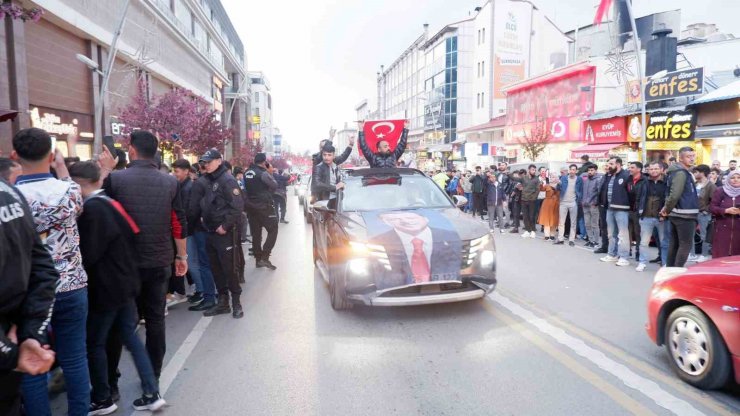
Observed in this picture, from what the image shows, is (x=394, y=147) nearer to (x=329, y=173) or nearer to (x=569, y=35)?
(x=329, y=173)

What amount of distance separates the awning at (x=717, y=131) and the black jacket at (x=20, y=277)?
2127 cm

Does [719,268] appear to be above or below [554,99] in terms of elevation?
below

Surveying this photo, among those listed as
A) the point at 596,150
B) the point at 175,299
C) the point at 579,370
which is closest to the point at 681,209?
the point at 579,370

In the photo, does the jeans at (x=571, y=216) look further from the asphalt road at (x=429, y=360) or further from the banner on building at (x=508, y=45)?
the banner on building at (x=508, y=45)

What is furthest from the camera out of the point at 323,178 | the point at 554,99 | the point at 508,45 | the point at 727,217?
the point at 508,45

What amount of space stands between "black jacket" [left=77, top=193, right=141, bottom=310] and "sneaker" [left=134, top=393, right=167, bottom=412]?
0.74m

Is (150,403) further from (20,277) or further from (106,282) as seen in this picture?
(20,277)

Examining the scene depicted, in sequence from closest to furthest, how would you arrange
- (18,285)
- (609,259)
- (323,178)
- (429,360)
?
(18,285), (429,360), (323,178), (609,259)

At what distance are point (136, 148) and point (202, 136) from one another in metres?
19.9

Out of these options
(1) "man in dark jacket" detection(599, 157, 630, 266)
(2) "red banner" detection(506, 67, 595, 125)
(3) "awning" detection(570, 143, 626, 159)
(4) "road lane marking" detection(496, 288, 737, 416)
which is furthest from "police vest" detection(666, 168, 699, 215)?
(2) "red banner" detection(506, 67, 595, 125)

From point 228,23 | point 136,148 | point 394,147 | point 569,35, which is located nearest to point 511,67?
point 569,35

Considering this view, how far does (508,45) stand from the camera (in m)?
51.8

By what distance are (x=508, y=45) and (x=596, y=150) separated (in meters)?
27.7

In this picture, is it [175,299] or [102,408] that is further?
[175,299]
